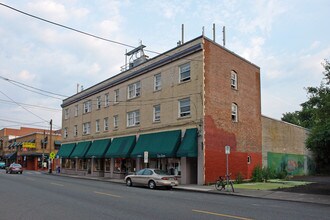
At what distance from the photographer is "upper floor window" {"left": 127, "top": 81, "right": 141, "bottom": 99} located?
34612 mm

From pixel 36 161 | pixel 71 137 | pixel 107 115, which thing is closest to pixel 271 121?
pixel 107 115

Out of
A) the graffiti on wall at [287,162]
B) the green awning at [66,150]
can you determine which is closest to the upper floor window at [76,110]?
the green awning at [66,150]

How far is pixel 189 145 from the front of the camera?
1029 inches

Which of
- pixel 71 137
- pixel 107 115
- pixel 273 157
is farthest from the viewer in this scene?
pixel 71 137

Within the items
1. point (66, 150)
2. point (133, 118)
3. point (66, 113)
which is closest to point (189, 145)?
point (133, 118)

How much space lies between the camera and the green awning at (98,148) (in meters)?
37.8

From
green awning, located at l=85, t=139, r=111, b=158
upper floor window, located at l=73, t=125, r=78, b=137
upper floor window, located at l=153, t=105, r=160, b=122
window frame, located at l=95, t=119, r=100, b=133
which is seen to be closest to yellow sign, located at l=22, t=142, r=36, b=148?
upper floor window, located at l=73, t=125, r=78, b=137

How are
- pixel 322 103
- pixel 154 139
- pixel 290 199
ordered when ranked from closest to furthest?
pixel 290 199 < pixel 322 103 < pixel 154 139

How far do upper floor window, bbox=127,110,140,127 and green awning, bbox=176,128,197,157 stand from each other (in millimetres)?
8215

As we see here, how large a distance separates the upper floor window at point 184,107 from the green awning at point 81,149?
17530 millimetres

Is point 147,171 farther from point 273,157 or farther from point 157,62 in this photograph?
point 273,157

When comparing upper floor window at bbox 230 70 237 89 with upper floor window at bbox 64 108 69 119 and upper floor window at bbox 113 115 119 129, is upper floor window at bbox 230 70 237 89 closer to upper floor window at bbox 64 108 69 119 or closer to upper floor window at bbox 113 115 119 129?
upper floor window at bbox 113 115 119 129

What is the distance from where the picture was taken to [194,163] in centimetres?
2772

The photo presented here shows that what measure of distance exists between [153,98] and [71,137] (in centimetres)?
2118
